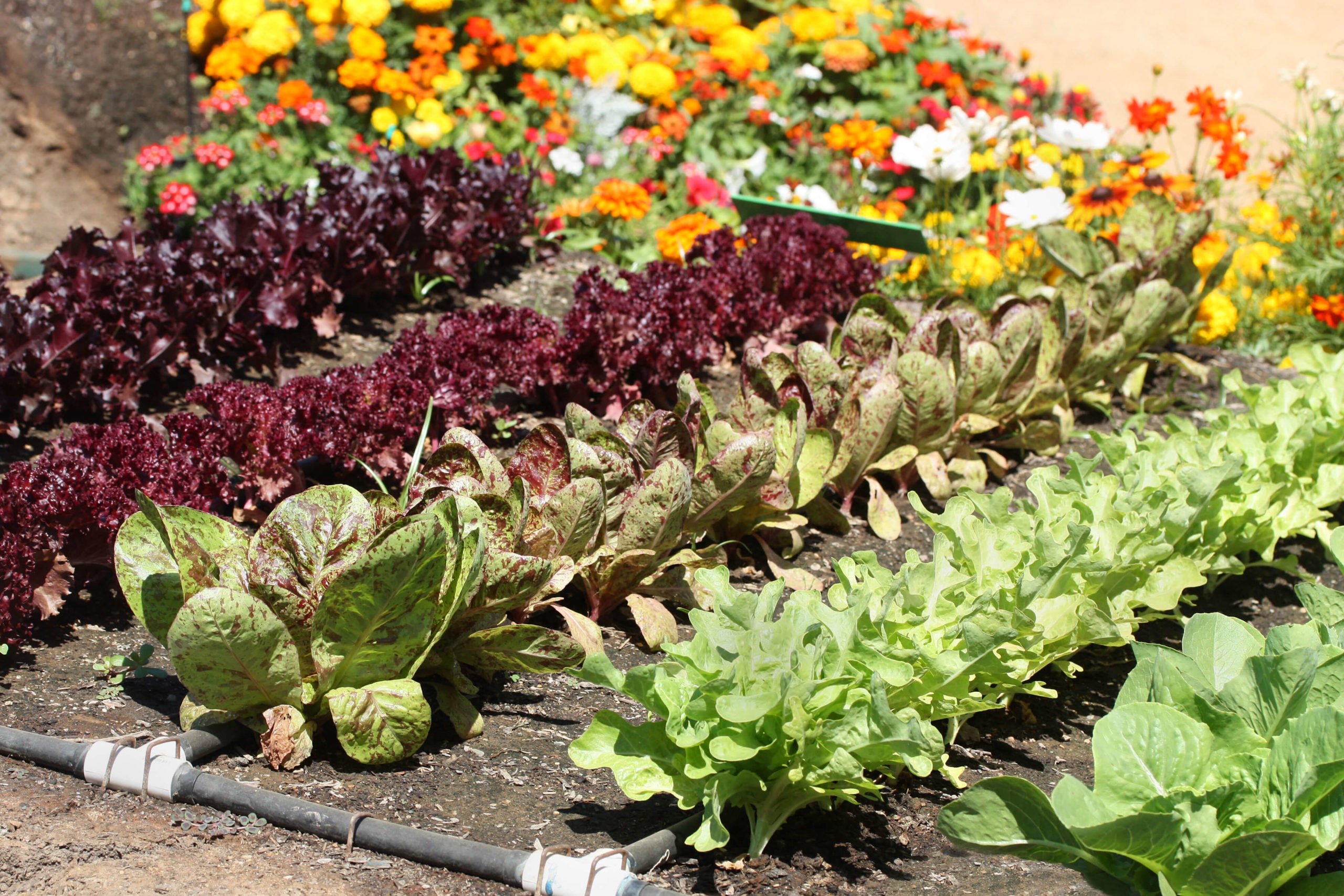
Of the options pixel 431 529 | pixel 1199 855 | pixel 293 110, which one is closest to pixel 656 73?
pixel 293 110

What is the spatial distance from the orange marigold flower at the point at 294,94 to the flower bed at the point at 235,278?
53.5 inches

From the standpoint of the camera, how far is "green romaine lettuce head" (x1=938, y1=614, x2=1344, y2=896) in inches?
68.2

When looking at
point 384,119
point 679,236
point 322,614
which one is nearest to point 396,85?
point 384,119

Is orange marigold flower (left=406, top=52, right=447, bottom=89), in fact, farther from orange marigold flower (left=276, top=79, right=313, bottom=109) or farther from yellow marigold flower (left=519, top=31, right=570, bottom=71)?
orange marigold flower (left=276, top=79, right=313, bottom=109)

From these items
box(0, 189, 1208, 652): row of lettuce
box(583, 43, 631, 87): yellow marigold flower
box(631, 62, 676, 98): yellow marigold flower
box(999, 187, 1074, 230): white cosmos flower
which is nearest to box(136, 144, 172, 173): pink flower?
box(0, 189, 1208, 652): row of lettuce

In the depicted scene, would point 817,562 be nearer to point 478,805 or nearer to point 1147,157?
point 478,805

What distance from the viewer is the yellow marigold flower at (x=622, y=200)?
513 cm

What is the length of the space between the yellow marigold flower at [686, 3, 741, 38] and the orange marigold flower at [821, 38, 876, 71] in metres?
0.74

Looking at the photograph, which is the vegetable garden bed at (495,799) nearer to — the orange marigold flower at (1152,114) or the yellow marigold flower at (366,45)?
the orange marigold flower at (1152,114)

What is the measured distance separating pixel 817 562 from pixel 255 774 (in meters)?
1.58

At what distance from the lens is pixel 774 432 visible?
314 cm

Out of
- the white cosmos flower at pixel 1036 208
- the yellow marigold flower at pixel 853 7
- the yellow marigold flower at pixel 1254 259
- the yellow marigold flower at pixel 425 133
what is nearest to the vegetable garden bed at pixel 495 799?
the white cosmos flower at pixel 1036 208

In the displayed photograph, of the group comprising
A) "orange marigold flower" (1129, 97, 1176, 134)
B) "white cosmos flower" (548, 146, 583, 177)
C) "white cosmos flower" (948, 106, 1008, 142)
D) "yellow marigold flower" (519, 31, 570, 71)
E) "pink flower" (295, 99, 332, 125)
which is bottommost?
"white cosmos flower" (548, 146, 583, 177)

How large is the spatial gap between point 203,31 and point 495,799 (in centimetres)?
652
